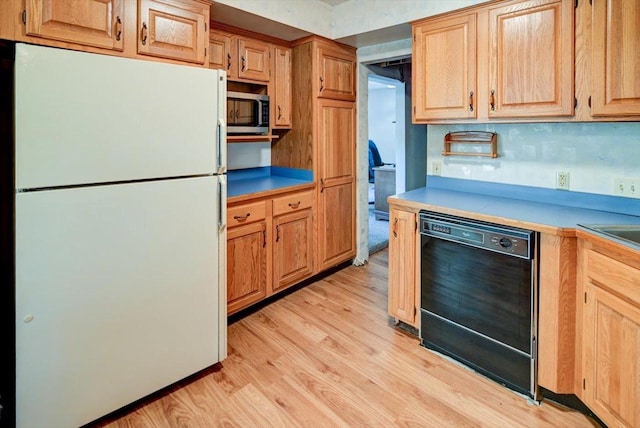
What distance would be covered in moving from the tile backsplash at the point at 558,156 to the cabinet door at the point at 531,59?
0.83 feet

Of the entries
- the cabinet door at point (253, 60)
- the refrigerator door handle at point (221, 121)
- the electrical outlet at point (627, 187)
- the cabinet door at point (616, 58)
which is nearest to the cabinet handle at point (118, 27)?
the refrigerator door handle at point (221, 121)

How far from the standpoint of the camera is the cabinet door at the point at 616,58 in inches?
69.6

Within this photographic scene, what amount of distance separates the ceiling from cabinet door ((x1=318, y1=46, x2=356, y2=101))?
130 mm

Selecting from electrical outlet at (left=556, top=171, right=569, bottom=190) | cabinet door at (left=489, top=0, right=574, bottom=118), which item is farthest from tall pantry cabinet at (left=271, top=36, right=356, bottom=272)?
electrical outlet at (left=556, top=171, right=569, bottom=190)

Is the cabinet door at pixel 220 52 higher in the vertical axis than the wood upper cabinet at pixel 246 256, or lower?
higher

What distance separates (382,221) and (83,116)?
189 inches

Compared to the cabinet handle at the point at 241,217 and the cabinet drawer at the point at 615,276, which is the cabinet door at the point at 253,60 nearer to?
the cabinet handle at the point at 241,217

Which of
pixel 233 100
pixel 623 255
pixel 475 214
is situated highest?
pixel 233 100

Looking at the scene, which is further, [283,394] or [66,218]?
[283,394]

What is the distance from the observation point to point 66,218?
1.53m

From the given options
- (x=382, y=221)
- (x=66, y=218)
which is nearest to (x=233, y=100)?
(x=66, y=218)

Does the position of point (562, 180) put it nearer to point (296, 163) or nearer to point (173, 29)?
point (296, 163)

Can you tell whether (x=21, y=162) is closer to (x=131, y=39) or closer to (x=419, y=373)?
(x=131, y=39)

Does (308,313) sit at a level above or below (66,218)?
below
